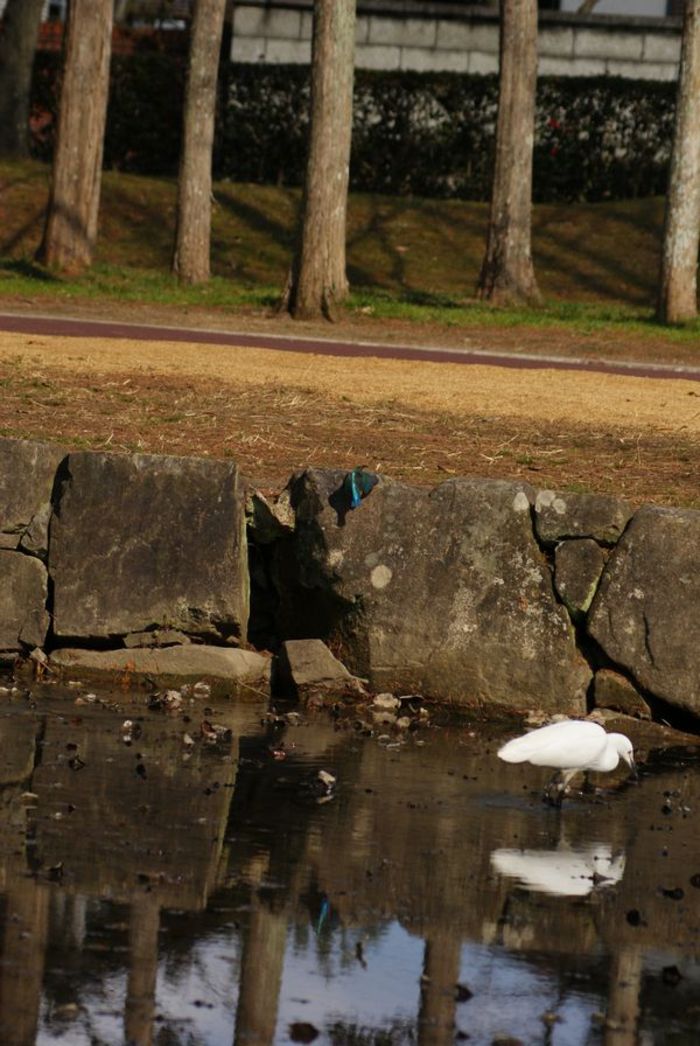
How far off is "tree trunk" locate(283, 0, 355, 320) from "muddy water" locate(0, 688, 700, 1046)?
13510 mm

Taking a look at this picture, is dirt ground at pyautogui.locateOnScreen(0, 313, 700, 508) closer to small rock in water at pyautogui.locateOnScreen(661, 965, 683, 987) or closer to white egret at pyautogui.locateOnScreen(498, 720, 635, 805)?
white egret at pyautogui.locateOnScreen(498, 720, 635, 805)

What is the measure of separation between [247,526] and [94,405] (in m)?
2.82

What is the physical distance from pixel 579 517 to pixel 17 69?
25.8m

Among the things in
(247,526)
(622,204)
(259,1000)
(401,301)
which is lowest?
(259,1000)

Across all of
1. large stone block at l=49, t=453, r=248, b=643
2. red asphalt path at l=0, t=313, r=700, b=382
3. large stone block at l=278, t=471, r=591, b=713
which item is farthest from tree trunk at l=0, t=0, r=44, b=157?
large stone block at l=278, t=471, r=591, b=713

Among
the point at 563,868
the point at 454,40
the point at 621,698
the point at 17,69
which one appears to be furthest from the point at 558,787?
the point at 17,69

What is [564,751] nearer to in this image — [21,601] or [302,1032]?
[302,1032]

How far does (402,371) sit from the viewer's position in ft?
49.0

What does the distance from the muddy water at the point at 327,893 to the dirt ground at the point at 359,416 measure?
2590 mm

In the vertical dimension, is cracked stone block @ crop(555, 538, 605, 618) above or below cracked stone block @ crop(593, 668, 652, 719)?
above

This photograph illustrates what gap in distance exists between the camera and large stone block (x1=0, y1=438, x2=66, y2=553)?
923 centimetres

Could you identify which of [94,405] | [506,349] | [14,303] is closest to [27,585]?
[94,405]

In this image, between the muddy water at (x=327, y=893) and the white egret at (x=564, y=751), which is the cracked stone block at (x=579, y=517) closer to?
the muddy water at (x=327, y=893)

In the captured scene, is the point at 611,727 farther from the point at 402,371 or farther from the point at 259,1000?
the point at 402,371
